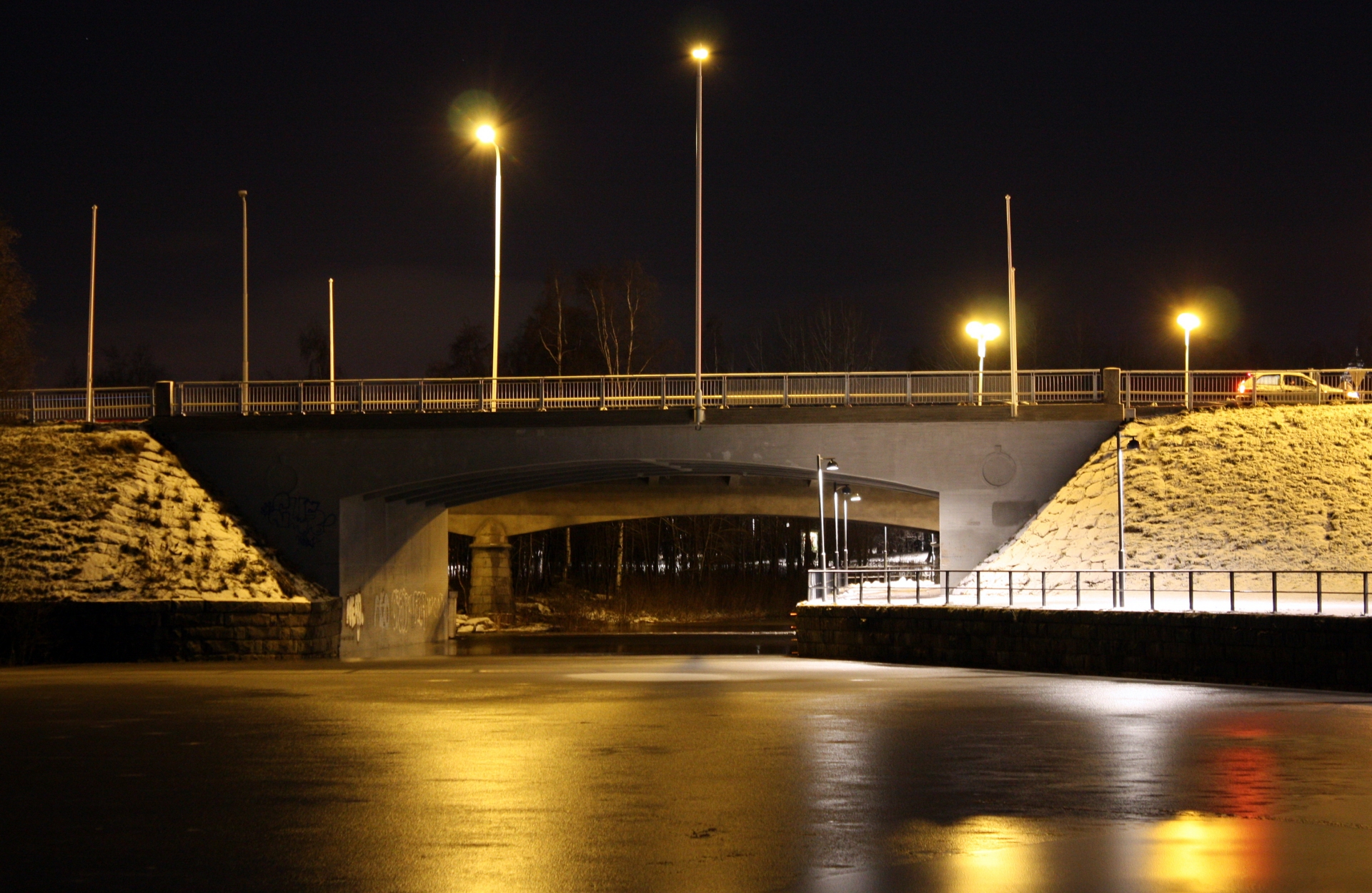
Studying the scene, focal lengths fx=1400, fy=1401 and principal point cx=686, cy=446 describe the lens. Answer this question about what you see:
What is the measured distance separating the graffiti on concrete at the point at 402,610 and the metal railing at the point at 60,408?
10106 mm

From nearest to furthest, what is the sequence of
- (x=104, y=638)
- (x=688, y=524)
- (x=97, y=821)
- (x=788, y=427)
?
(x=97, y=821), (x=104, y=638), (x=788, y=427), (x=688, y=524)

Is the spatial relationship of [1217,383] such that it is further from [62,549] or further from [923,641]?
[62,549]

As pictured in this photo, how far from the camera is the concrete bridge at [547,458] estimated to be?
1640 inches

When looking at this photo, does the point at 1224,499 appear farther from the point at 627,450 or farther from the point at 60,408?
the point at 60,408

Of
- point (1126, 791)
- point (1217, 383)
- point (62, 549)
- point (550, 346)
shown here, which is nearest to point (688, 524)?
point (550, 346)

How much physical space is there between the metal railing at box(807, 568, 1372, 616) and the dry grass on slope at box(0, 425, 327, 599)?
16.8 m

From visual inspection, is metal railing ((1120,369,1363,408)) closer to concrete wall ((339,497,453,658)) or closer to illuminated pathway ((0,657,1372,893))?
illuminated pathway ((0,657,1372,893))

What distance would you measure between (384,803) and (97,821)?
229cm

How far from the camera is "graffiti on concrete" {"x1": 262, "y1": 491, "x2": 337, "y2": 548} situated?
43781 millimetres

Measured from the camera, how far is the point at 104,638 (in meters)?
35.8

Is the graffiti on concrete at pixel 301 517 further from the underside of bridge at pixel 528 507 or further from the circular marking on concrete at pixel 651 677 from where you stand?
the circular marking on concrete at pixel 651 677

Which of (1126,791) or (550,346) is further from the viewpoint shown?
(550,346)

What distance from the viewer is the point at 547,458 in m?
43.3

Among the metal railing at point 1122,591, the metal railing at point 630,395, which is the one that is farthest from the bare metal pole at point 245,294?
the metal railing at point 1122,591
